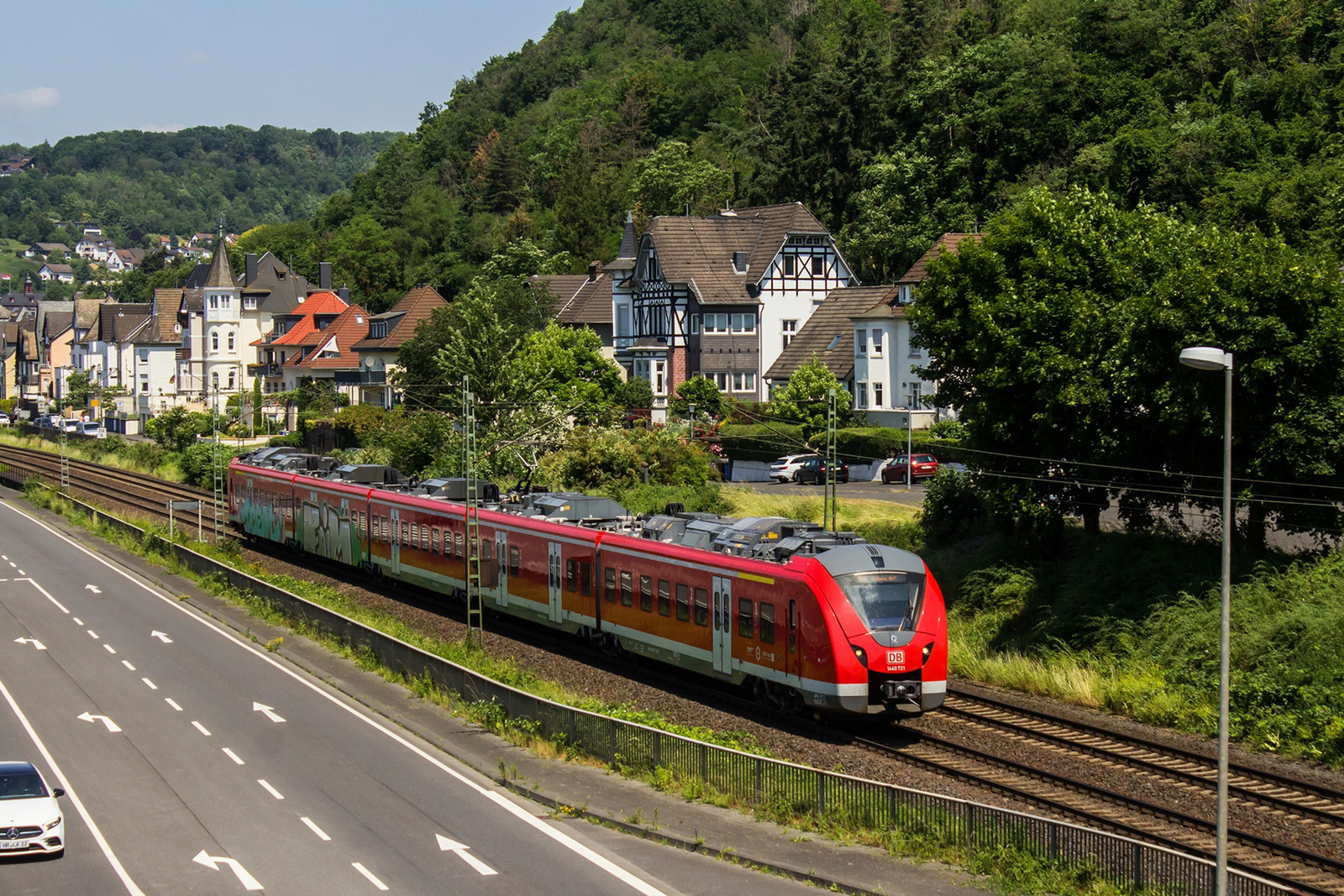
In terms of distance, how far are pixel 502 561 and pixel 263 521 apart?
2164 centimetres

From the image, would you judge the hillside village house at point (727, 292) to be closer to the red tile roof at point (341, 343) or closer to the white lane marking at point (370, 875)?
the red tile roof at point (341, 343)

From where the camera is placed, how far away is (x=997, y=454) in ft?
107

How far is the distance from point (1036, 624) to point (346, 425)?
50432 mm

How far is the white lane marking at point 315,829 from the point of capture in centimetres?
1805

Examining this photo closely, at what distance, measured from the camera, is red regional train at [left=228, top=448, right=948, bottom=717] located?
2173cm

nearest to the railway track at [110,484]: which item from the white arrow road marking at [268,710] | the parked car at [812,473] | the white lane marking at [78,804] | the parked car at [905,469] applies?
the parked car at [812,473]

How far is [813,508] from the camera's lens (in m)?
45.2

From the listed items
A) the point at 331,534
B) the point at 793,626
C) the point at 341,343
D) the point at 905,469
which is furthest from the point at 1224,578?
the point at 341,343

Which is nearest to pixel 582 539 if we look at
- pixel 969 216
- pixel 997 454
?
pixel 997 454

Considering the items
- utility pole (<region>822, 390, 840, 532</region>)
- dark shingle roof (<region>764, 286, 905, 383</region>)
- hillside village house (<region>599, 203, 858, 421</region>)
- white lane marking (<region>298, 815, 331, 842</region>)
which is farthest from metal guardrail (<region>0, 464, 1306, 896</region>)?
hillside village house (<region>599, 203, 858, 421</region>)

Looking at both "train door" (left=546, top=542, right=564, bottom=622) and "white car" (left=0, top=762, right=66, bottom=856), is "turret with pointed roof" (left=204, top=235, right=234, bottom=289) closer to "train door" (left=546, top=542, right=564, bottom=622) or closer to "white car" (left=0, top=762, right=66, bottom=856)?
"train door" (left=546, top=542, right=564, bottom=622)

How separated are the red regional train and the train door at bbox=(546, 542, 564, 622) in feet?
0.13

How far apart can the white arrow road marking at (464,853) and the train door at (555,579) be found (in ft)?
42.1

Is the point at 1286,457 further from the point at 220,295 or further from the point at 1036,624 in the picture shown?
the point at 220,295
